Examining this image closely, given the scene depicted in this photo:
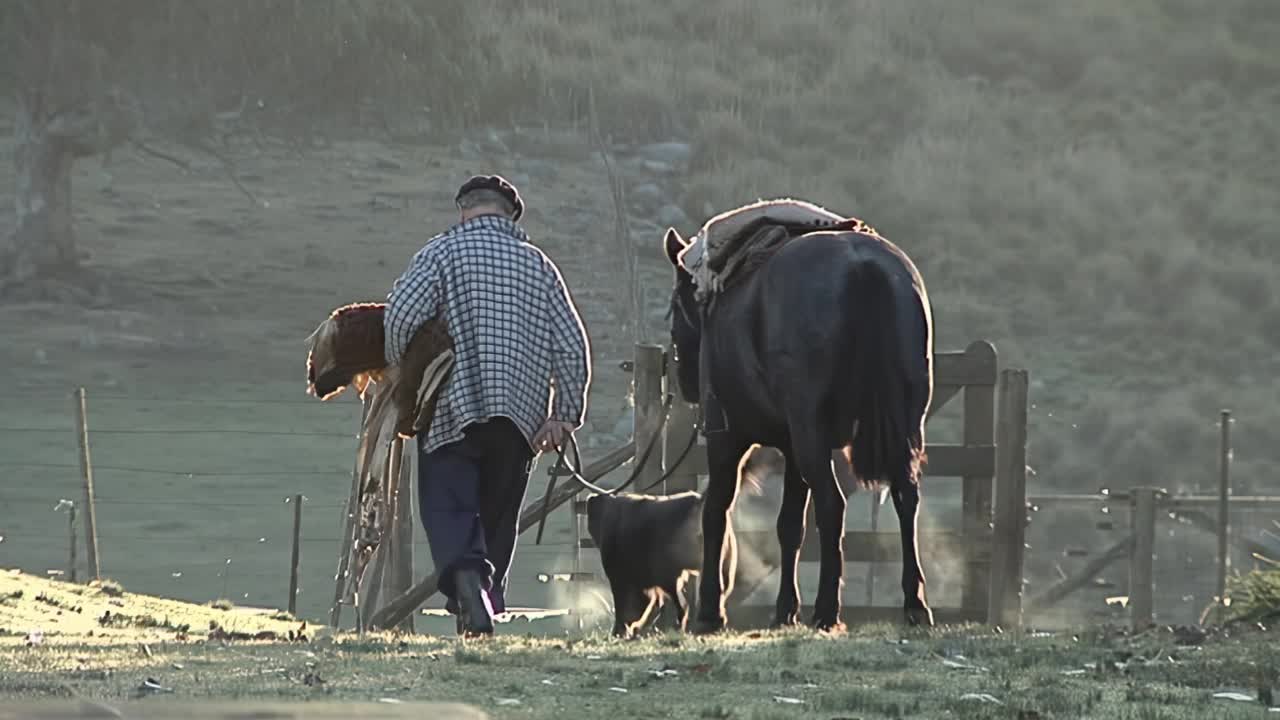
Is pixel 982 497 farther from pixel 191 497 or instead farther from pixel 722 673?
pixel 191 497

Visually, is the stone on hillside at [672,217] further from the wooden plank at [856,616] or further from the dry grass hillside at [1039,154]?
the wooden plank at [856,616]

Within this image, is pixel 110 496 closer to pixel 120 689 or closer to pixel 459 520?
pixel 459 520

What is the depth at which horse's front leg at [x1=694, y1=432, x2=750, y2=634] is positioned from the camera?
12.3 m

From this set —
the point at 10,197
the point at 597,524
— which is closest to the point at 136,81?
the point at 10,197

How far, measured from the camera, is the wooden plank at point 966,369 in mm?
13305

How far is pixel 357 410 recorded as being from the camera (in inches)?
1188

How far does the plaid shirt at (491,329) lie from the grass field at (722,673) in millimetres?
988

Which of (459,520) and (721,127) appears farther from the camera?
(721,127)

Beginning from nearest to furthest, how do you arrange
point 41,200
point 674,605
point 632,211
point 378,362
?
point 378,362 → point 674,605 → point 41,200 → point 632,211

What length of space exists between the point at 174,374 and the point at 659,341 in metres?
6.42

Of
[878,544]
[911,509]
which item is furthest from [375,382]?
[878,544]

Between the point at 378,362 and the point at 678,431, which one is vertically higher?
the point at 378,362

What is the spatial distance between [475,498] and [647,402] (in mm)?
3096

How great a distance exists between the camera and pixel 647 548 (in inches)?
535
